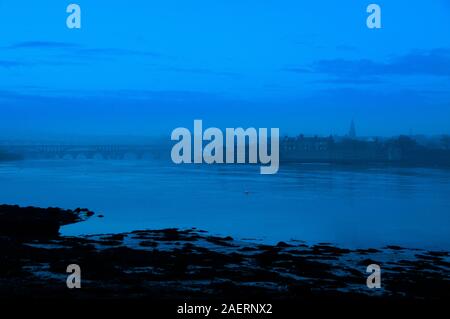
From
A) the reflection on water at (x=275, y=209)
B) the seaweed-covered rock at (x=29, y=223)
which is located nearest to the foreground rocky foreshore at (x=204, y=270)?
the seaweed-covered rock at (x=29, y=223)

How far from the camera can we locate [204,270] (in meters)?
12.6

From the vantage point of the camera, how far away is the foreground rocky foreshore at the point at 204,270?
10578 millimetres

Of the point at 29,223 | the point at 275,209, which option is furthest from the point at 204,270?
the point at 275,209

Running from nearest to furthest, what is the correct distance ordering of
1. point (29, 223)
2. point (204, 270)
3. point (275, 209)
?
point (204, 270), point (29, 223), point (275, 209)

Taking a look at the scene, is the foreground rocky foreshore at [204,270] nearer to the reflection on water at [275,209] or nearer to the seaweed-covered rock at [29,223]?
the seaweed-covered rock at [29,223]

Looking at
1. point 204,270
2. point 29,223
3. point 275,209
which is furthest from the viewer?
point 275,209

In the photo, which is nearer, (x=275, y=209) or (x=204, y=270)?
(x=204, y=270)

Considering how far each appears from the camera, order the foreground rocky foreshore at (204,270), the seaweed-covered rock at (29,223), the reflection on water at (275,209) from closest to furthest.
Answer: the foreground rocky foreshore at (204,270) → the seaweed-covered rock at (29,223) → the reflection on water at (275,209)

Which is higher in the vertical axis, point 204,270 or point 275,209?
point 204,270

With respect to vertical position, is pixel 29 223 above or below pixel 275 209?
above

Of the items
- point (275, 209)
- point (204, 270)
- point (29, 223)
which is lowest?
point (275, 209)

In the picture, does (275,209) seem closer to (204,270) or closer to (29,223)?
(29,223)
